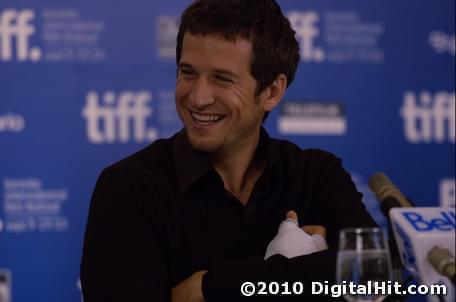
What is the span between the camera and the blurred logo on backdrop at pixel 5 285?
143 inches

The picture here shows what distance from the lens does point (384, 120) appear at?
3.86 meters

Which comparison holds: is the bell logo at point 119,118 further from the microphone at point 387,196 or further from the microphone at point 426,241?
the microphone at point 426,241

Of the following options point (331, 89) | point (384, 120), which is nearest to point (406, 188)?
point (384, 120)

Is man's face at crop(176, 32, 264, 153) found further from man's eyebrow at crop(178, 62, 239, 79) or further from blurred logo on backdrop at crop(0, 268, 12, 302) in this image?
blurred logo on backdrop at crop(0, 268, 12, 302)

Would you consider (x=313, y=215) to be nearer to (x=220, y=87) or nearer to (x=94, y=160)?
(x=220, y=87)

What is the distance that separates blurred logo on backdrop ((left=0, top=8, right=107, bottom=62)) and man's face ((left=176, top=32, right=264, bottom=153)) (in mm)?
1491

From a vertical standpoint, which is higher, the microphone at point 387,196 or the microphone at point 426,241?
the microphone at point 387,196

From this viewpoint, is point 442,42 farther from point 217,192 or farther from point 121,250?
point 121,250

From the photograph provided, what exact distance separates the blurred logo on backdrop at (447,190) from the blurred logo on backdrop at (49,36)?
156 cm

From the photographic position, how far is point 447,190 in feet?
12.7

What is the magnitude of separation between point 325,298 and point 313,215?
1.18 feet

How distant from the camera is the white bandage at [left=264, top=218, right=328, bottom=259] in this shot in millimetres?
2119

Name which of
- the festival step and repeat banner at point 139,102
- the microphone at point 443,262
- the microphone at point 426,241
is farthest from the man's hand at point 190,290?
the festival step and repeat banner at point 139,102
